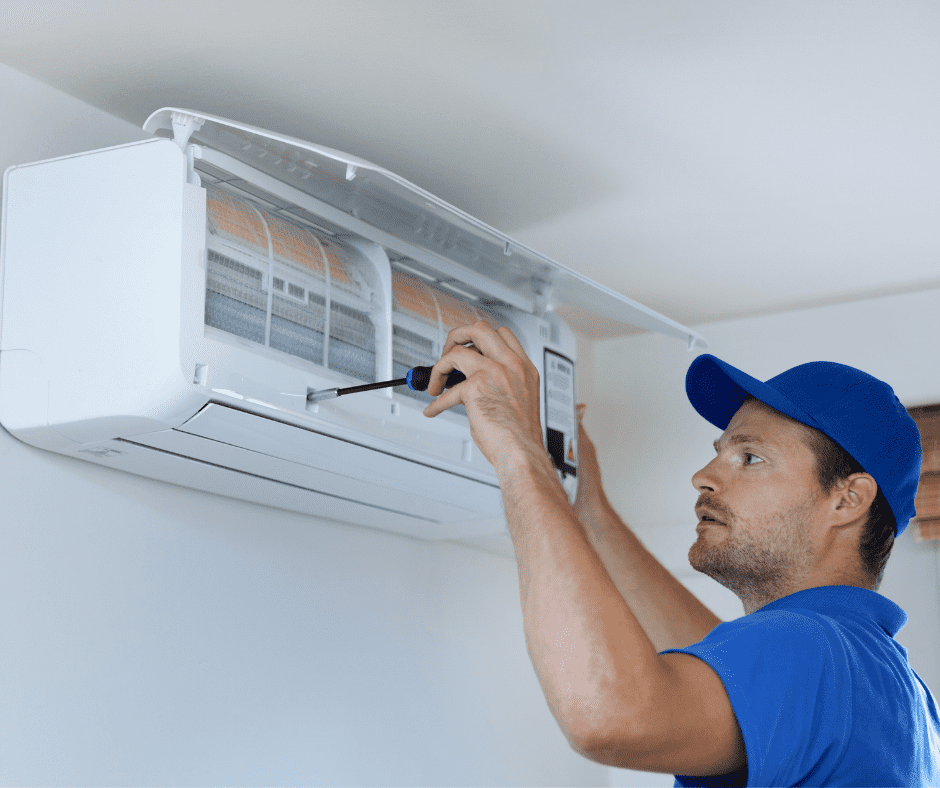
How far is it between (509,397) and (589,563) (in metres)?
0.24

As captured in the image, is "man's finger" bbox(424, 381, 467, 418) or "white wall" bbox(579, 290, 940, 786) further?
"white wall" bbox(579, 290, 940, 786)

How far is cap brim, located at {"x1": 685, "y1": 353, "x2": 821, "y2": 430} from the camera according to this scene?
52.2 inches

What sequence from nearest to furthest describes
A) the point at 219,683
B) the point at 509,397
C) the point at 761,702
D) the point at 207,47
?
1. the point at 761,702
2. the point at 509,397
3. the point at 207,47
4. the point at 219,683

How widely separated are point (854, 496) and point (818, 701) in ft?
1.15

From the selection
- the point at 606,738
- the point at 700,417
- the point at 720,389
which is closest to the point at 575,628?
the point at 606,738

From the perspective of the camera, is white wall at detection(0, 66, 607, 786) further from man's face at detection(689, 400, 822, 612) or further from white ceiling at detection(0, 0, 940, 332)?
man's face at detection(689, 400, 822, 612)

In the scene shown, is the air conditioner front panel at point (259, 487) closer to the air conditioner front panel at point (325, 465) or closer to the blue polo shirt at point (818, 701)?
the air conditioner front panel at point (325, 465)

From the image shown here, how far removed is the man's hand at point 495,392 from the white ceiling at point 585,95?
51 centimetres

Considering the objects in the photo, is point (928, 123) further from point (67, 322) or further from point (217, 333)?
point (67, 322)

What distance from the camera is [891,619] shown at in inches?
47.5

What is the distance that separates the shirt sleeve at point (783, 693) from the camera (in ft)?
3.22

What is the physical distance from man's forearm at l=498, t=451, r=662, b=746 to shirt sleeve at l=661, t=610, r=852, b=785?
0.29 ft

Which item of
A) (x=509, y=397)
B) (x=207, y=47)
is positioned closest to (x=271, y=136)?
(x=207, y=47)

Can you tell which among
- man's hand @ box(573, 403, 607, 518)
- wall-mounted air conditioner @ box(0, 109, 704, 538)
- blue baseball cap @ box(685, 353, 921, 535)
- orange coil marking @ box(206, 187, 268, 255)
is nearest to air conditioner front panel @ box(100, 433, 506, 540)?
wall-mounted air conditioner @ box(0, 109, 704, 538)
